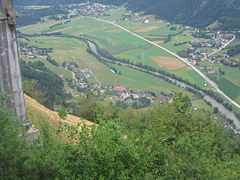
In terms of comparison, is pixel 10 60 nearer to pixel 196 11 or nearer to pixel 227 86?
pixel 227 86

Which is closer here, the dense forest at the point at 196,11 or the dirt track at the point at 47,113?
the dirt track at the point at 47,113

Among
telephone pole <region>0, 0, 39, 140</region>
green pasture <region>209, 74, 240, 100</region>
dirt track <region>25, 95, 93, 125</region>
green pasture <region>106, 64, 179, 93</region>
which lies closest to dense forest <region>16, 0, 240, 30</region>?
green pasture <region>209, 74, 240, 100</region>

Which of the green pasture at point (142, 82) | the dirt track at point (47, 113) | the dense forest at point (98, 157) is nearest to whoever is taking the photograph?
the dense forest at point (98, 157)

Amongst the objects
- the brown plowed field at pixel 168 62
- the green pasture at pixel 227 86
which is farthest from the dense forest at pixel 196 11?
the green pasture at pixel 227 86

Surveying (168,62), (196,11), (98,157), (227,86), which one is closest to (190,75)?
(227,86)

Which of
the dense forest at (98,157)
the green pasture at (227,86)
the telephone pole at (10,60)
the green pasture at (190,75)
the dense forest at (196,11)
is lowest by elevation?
the green pasture at (190,75)

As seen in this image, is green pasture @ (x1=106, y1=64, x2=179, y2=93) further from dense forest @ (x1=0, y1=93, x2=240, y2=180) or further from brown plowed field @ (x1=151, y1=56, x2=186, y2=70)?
dense forest @ (x1=0, y1=93, x2=240, y2=180)

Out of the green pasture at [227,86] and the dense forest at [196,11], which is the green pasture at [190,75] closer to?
the green pasture at [227,86]

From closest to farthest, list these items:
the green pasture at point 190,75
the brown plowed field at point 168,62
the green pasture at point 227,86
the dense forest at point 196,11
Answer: the green pasture at point 227,86 → the green pasture at point 190,75 → the brown plowed field at point 168,62 → the dense forest at point 196,11

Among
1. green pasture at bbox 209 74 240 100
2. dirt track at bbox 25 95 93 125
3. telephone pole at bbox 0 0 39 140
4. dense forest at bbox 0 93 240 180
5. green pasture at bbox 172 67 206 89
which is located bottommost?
green pasture at bbox 172 67 206 89

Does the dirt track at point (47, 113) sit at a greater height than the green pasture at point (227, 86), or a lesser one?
greater
